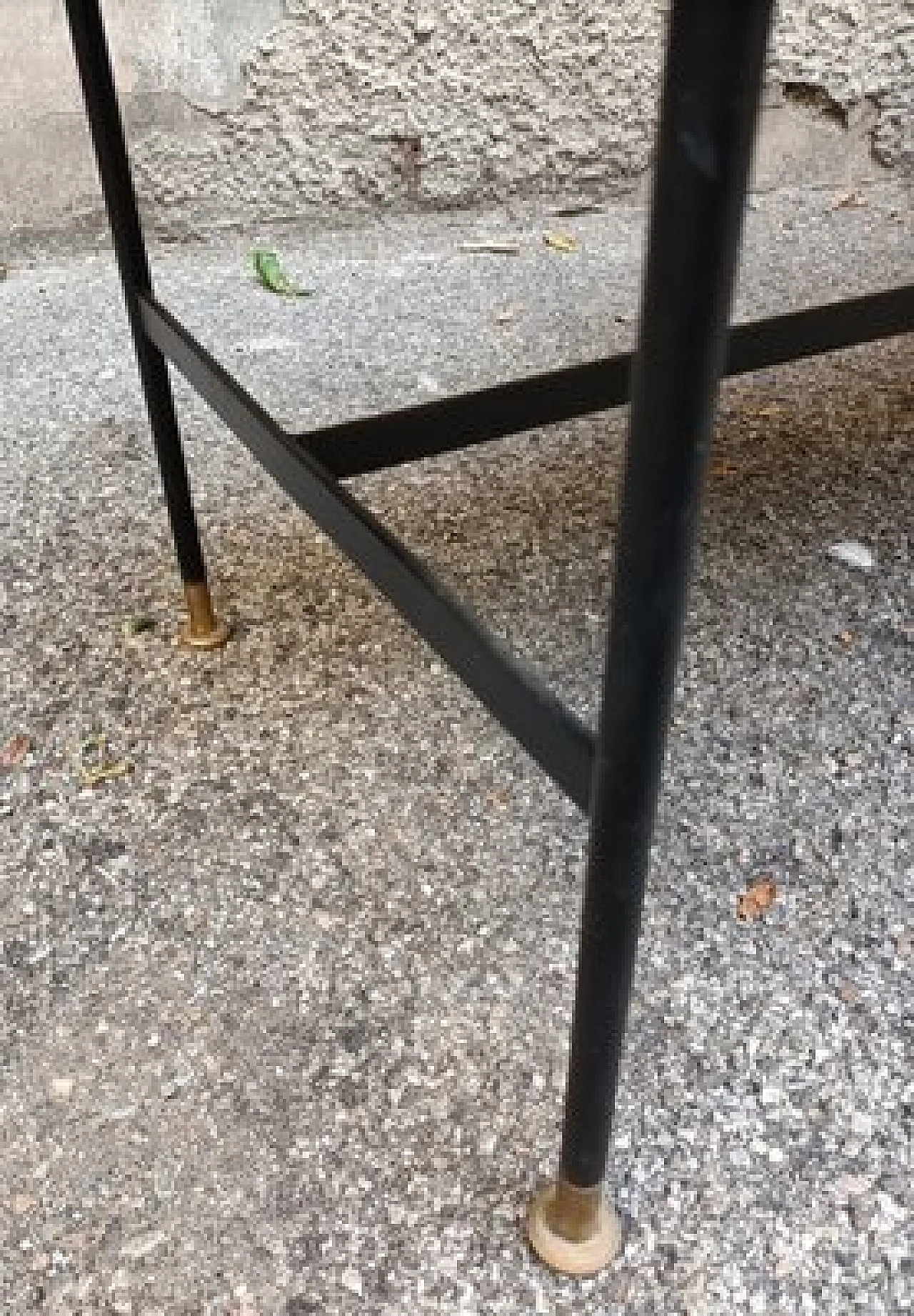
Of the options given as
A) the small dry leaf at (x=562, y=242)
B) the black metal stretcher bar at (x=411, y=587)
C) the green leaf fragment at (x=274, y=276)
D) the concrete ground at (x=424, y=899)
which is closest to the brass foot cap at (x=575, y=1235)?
the concrete ground at (x=424, y=899)

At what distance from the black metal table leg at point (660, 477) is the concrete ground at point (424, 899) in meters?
0.14

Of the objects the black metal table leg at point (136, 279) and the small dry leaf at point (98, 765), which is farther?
the small dry leaf at point (98, 765)

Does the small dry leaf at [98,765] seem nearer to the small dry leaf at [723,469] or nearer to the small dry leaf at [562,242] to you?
the small dry leaf at [723,469]

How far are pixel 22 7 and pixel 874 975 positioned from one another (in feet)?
6.49

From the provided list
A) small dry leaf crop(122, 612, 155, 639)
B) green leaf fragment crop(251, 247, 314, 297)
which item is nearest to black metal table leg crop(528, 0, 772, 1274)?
small dry leaf crop(122, 612, 155, 639)

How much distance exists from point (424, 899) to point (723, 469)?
0.81 meters

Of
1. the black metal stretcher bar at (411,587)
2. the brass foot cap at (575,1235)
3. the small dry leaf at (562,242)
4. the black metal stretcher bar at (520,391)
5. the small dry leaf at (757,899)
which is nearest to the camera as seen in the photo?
the black metal stretcher bar at (411,587)

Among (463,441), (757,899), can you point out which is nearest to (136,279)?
(463,441)

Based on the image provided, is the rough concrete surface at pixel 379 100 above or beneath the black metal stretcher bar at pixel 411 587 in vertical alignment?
beneath

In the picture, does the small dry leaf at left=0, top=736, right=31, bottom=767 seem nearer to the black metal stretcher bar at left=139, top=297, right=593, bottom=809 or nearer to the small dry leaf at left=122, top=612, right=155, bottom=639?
the small dry leaf at left=122, top=612, right=155, bottom=639

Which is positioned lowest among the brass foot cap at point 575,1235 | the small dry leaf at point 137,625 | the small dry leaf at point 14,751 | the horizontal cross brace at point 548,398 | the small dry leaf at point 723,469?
the small dry leaf at point 723,469

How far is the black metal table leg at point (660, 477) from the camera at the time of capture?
0.40m

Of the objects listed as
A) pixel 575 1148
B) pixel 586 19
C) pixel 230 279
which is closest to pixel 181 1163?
pixel 575 1148

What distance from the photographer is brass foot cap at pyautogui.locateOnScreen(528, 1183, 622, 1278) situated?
2.42 ft
